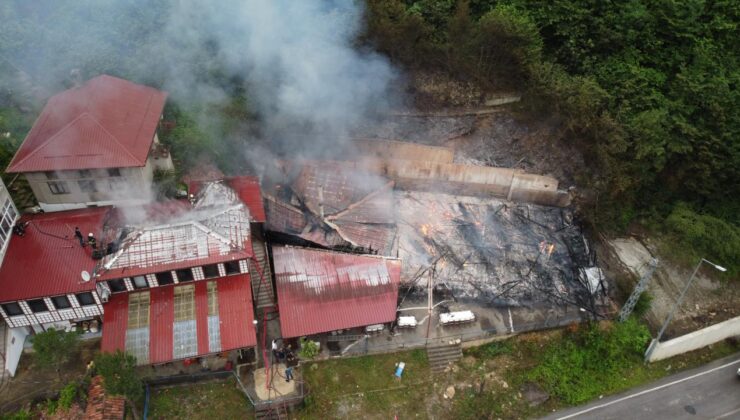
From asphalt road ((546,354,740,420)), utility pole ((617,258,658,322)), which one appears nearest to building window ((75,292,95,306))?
asphalt road ((546,354,740,420))

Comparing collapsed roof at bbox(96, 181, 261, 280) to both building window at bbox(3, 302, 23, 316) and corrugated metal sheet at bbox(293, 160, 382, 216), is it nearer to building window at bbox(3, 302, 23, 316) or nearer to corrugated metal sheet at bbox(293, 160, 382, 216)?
building window at bbox(3, 302, 23, 316)

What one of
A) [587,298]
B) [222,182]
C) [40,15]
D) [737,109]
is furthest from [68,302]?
[737,109]

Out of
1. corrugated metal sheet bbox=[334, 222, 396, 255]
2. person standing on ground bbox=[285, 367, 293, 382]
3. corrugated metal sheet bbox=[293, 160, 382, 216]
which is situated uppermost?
corrugated metal sheet bbox=[293, 160, 382, 216]

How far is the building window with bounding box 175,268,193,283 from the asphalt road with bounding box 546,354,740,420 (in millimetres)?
18688

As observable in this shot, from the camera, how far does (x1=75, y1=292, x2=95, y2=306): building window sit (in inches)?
895

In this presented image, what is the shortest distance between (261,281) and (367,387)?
7787 mm

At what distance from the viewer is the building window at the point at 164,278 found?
23.7 metres

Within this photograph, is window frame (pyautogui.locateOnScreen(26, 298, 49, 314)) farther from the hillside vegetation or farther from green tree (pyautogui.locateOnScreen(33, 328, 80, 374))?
the hillside vegetation

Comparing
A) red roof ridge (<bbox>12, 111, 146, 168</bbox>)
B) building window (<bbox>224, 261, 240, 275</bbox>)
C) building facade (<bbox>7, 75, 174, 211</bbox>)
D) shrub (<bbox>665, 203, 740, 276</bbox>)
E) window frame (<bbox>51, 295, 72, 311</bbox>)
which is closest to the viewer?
window frame (<bbox>51, 295, 72, 311</bbox>)

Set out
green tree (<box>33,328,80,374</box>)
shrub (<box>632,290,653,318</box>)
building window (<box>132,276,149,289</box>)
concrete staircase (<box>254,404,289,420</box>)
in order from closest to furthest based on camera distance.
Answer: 1. green tree (<box>33,328,80,374</box>)
2. concrete staircase (<box>254,404,289,420</box>)
3. building window (<box>132,276,149,289</box>)
4. shrub (<box>632,290,653,318</box>)

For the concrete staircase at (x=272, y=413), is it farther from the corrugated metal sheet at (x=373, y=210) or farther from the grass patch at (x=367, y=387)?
the corrugated metal sheet at (x=373, y=210)

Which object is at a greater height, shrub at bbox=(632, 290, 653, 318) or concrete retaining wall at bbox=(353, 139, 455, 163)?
→ concrete retaining wall at bbox=(353, 139, 455, 163)

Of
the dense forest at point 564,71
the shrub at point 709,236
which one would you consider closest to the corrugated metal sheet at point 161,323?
the dense forest at point 564,71

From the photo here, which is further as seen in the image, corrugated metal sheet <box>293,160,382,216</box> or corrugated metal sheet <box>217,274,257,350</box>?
corrugated metal sheet <box>293,160,382,216</box>
